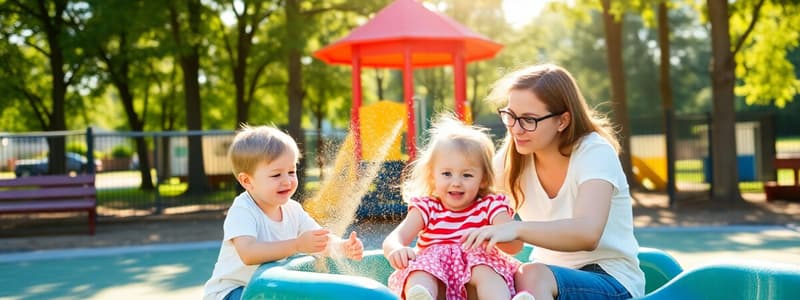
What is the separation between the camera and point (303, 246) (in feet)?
9.61

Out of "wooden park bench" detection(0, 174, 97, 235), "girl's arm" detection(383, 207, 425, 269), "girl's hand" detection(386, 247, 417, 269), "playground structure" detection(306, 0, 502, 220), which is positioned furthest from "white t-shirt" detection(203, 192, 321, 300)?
"wooden park bench" detection(0, 174, 97, 235)

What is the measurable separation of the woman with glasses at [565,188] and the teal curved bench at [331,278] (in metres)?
0.38

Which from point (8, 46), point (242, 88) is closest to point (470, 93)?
point (242, 88)

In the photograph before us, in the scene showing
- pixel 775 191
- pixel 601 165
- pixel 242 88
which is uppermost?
pixel 242 88

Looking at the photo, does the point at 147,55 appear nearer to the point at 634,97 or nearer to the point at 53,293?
the point at 53,293

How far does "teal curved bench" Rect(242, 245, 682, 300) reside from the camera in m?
2.35

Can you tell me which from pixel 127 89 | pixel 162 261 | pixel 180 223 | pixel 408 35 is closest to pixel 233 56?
pixel 127 89

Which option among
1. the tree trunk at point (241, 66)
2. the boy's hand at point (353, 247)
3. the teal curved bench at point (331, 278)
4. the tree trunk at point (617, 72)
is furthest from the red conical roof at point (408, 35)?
the tree trunk at point (241, 66)

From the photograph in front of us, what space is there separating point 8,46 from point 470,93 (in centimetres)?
1759

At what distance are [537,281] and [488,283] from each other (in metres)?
0.15

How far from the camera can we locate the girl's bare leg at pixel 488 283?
2.50 metres

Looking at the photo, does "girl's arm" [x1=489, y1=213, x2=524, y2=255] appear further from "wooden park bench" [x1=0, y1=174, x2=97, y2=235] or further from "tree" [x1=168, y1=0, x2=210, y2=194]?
"tree" [x1=168, y1=0, x2=210, y2=194]

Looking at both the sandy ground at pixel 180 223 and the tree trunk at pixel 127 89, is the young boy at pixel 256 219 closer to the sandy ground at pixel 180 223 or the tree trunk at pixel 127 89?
the sandy ground at pixel 180 223

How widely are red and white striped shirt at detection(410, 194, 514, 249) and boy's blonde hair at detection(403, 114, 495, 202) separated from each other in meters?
0.06
